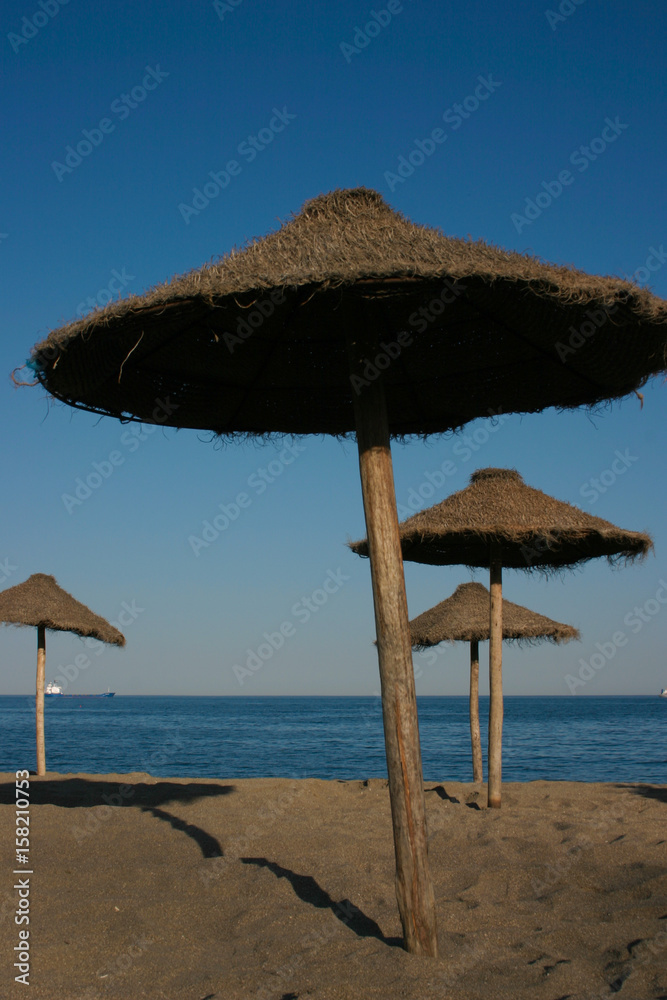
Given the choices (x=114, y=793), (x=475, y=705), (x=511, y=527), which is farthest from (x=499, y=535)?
(x=475, y=705)

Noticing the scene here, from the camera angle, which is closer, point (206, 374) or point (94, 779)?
point (206, 374)

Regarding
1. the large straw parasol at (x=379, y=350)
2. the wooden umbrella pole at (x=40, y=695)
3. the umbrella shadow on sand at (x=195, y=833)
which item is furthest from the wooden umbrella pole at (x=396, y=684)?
the wooden umbrella pole at (x=40, y=695)

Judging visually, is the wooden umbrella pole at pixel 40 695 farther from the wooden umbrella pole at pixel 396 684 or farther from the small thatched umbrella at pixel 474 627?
the wooden umbrella pole at pixel 396 684

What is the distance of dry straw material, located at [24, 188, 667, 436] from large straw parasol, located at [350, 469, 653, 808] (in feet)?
6.58

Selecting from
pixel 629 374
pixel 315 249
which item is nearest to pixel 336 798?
pixel 629 374

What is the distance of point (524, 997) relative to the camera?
321cm

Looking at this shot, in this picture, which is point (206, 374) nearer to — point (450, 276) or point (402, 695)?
point (450, 276)

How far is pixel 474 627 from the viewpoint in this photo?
41.8 feet

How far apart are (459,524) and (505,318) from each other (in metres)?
3.65

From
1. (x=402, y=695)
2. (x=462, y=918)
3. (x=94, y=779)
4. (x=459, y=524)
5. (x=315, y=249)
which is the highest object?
(x=315, y=249)

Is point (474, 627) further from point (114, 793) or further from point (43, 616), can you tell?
point (43, 616)

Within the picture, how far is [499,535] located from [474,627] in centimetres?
551

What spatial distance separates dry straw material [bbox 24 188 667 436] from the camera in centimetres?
349

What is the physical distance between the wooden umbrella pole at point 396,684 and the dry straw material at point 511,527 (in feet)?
11.6
